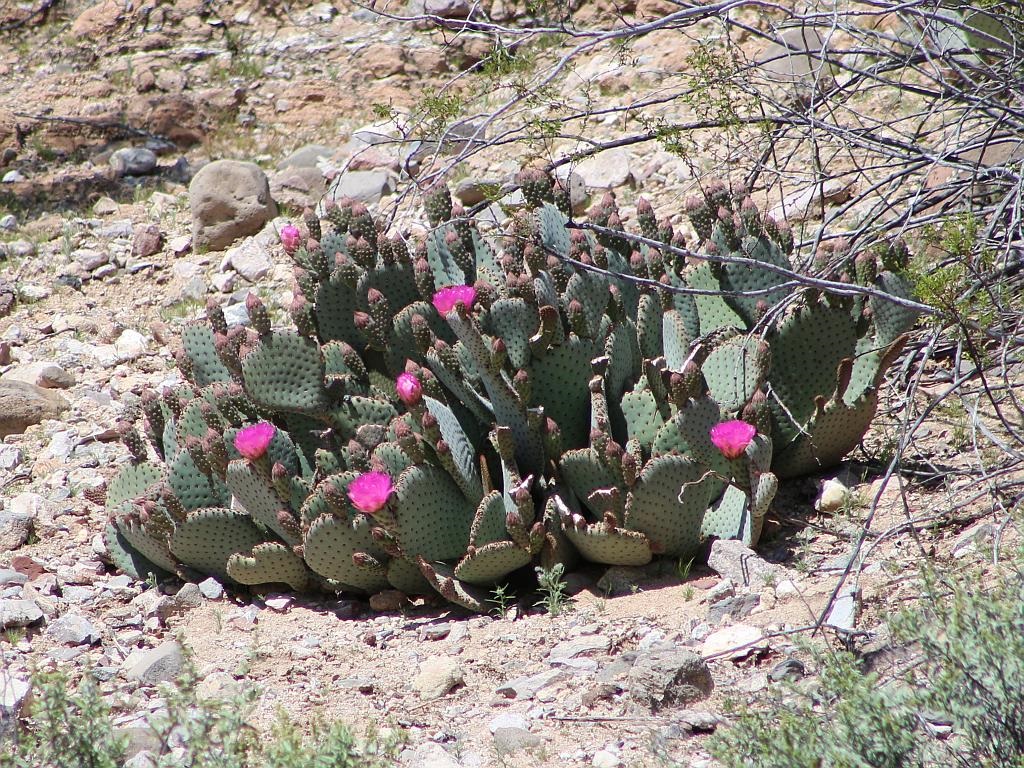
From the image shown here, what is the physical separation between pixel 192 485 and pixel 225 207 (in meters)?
4.05

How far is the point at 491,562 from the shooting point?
3.82 m

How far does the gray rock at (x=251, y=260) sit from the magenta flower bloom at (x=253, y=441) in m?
3.47

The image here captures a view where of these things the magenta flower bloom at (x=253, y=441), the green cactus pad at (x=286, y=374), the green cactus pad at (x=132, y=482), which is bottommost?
the green cactus pad at (x=132, y=482)

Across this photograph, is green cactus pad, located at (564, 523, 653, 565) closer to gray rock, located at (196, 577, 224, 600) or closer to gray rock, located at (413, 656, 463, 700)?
gray rock, located at (413, 656, 463, 700)

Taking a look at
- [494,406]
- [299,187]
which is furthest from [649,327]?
[299,187]

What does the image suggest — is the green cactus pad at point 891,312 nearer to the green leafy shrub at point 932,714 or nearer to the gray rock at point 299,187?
the green leafy shrub at point 932,714

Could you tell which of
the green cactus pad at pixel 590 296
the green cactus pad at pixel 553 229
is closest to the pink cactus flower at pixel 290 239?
the green cactus pad at pixel 553 229

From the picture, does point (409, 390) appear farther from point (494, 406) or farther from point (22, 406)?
point (22, 406)

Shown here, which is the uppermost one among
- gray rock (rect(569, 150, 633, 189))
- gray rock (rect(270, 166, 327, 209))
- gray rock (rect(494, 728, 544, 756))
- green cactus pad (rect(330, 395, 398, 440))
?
green cactus pad (rect(330, 395, 398, 440))

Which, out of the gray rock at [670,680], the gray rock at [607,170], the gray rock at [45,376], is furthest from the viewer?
the gray rock at [607,170]

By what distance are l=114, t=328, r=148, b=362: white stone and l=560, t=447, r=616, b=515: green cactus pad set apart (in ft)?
11.8

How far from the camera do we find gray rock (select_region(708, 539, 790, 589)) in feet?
12.3

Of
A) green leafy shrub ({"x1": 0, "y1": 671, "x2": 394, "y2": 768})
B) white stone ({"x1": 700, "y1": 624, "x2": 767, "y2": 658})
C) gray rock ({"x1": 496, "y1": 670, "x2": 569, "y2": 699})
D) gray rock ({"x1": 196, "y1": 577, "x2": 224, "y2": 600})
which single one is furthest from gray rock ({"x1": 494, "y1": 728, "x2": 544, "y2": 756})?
gray rock ({"x1": 196, "y1": 577, "x2": 224, "y2": 600})

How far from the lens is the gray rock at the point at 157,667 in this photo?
11.9ft
